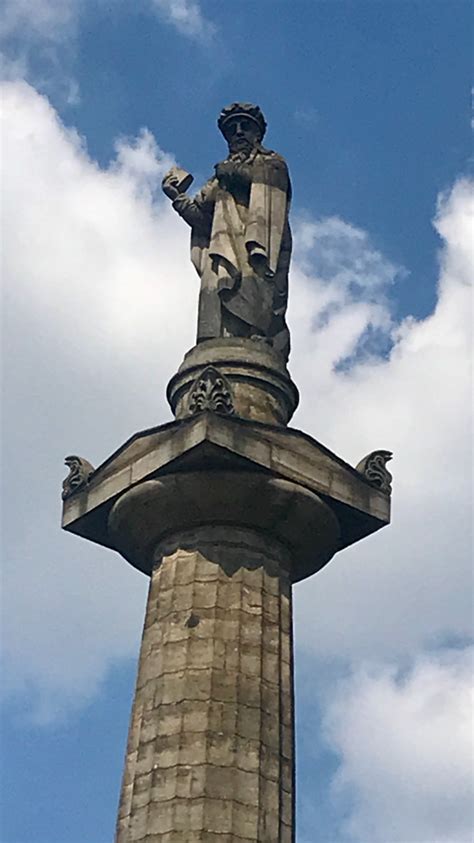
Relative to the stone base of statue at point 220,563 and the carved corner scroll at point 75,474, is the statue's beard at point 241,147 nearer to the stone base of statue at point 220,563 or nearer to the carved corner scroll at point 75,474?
the stone base of statue at point 220,563

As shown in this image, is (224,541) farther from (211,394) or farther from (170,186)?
(170,186)

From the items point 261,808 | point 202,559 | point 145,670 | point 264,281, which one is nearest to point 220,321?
point 264,281

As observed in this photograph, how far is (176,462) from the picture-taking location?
17359mm

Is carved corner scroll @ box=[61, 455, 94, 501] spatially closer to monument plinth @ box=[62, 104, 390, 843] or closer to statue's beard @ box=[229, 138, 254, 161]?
monument plinth @ box=[62, 104, 390, 843]

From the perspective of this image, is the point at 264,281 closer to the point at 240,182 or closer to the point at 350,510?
the point at 240,182

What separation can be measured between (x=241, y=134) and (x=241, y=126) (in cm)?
14

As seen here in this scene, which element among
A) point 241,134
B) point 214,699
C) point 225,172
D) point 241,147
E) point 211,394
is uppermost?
point 241,134

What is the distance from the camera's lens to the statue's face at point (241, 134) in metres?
21.4

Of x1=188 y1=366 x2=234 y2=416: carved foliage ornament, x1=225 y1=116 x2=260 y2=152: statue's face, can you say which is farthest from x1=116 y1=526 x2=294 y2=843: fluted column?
x1=225 y1=116 x2=260 y2=152: statue's face

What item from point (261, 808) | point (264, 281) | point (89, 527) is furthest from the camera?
point (264, 281)

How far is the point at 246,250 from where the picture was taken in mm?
20422

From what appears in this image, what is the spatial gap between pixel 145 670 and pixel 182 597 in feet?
3.14

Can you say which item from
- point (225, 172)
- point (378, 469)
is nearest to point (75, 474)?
point (378, 469)

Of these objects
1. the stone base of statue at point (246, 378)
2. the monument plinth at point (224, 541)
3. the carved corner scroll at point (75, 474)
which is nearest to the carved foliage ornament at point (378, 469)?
the monument plinth at point (224, 541)
